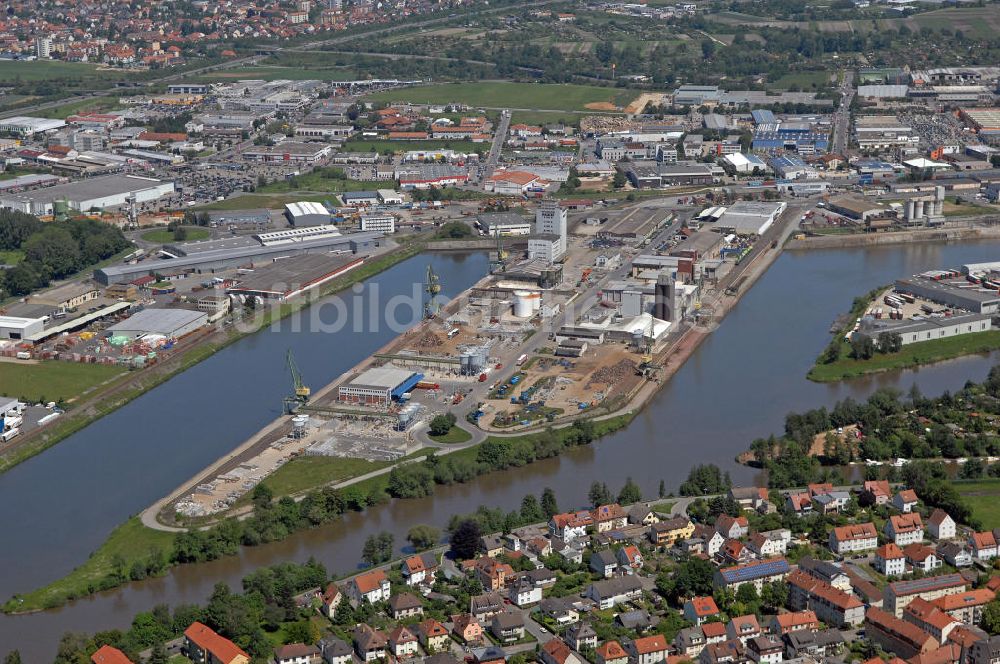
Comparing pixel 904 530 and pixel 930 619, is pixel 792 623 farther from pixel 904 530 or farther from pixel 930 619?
pixel 904 530

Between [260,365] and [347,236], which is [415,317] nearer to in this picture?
[260,365]

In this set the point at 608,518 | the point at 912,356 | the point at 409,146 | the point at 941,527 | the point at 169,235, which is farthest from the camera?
the point at 409,146

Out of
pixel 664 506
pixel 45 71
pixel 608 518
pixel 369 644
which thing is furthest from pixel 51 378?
pixel 45 71

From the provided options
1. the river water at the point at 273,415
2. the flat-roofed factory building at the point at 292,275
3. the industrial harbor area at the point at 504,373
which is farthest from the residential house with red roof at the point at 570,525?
the flat-roofed factory building at the point at 292,275

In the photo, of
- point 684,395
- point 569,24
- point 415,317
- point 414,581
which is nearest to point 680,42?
point 569,24

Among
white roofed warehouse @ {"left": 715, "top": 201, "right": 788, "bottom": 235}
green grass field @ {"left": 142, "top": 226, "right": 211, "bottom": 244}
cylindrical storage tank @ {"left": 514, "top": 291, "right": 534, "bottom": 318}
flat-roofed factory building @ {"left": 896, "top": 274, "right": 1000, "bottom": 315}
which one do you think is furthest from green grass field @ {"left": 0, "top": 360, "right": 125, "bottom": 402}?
white roofed warehouse @ {"left": 715, "top": 201, "right": 788, "bottom": 235}

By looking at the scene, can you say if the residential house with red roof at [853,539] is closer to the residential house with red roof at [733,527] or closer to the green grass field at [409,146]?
the residential house with red roof at [733,527]
